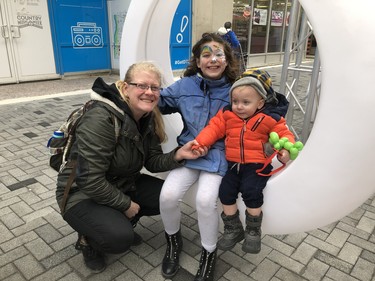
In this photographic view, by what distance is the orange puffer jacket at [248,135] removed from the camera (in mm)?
1935

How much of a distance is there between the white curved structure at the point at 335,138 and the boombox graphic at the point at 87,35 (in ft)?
Result: 26.1

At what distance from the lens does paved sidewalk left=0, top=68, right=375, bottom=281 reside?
2.26 meters

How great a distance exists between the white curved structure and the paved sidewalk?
0.49 m

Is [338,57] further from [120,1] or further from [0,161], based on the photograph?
[120,1]

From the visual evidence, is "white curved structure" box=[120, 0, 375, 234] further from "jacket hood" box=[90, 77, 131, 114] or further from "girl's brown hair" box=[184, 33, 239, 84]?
"jacket hood" box=[90, 77, 131, 114]

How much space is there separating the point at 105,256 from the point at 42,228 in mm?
689

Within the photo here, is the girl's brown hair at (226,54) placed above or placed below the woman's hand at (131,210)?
above

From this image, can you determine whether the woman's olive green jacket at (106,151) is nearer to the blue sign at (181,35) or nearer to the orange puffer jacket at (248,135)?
the orange puffer jacket at (248,135)

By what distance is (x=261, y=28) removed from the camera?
12.8m

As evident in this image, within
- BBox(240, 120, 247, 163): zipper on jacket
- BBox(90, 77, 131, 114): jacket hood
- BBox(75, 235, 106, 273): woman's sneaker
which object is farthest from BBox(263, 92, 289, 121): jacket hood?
BBox(75, 235, 106, 273): woman's sneaker

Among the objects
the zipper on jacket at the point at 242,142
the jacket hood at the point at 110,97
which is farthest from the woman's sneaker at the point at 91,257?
Result: the zipper on jacket at the point at 242,142

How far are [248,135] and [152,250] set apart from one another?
1.19 m

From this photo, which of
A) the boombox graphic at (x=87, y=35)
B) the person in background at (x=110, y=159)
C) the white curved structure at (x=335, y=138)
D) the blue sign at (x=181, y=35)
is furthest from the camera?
the blue sign at (x=181, y=35)

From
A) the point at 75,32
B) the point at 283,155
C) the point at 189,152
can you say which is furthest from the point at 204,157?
the point at 75,32
